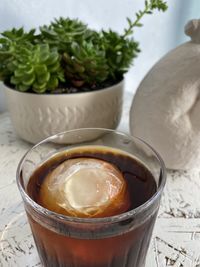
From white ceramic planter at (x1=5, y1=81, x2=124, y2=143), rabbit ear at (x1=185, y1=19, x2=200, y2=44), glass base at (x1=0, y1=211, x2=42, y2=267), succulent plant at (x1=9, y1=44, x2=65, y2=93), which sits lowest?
glass base at (x1=0, y1=211, x2=42, y2=267)

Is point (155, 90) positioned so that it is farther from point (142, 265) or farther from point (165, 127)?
point (142, 265)

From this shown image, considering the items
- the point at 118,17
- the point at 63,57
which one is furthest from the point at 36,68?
the point at 118,17

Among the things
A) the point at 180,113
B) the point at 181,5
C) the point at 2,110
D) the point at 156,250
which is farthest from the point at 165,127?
the point at 181,5

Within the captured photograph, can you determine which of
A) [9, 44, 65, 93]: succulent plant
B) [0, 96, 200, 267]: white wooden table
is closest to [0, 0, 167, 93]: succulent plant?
[9, 44, 65, 93]: succulent plant

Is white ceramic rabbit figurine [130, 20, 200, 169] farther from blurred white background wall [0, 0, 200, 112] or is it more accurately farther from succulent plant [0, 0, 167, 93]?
blurred white background wall [0, 0, 200, 112]

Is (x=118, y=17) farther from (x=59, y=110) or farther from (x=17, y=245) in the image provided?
(x=17, y=245)
